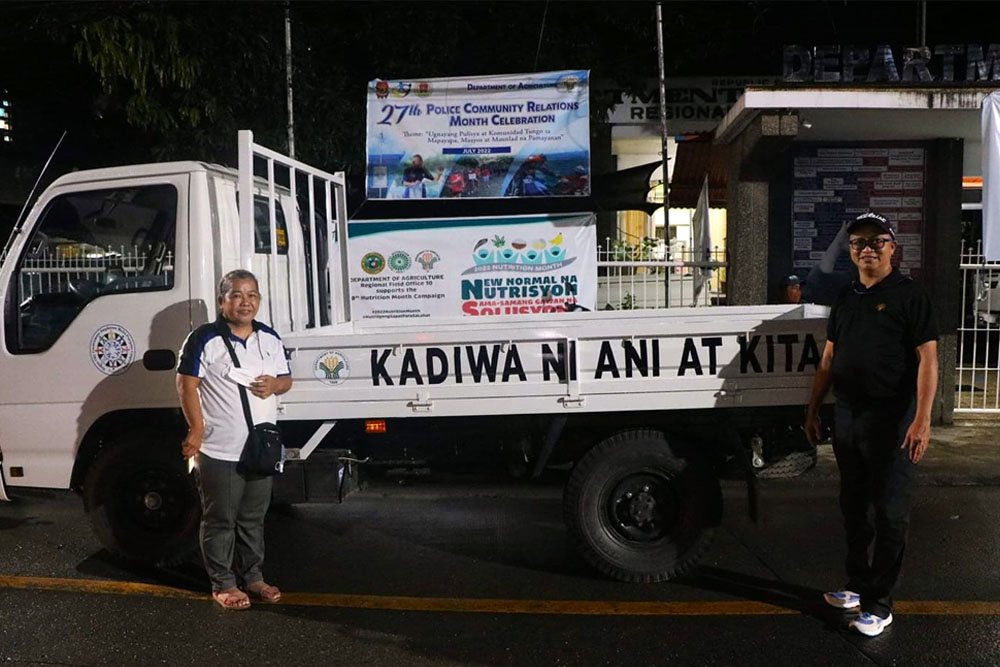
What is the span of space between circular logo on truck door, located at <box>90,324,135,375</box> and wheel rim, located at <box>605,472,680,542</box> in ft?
8.86

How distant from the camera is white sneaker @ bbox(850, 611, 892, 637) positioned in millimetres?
3834

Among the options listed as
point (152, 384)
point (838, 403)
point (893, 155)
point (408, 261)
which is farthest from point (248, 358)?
point (893, 155)

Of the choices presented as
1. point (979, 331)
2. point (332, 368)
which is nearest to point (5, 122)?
point (332, 368)

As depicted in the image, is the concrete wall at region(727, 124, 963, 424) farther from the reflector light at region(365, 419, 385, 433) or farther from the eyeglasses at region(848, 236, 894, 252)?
the reflector light at region(365, 419, 385, 433)

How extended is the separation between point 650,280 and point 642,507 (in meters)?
4.31

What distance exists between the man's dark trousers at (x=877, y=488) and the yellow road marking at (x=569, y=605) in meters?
0.39

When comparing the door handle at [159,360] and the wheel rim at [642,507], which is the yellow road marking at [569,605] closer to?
the wheel rim at [642,507]

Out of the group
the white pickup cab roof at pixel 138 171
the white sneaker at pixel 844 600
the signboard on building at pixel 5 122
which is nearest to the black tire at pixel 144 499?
the white pickup cab roof at pixel 138 171

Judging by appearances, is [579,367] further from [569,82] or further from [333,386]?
[569,82]

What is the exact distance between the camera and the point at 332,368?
4.42 metres

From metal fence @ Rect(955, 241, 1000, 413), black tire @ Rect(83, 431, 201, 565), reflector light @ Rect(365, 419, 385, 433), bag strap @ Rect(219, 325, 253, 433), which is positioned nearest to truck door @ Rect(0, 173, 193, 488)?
black tire @ Rect(83, 431, 201, 565)

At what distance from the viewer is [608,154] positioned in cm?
1237

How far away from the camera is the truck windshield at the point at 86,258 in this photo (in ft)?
15.4

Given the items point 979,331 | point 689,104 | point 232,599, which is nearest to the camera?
point 232,599
